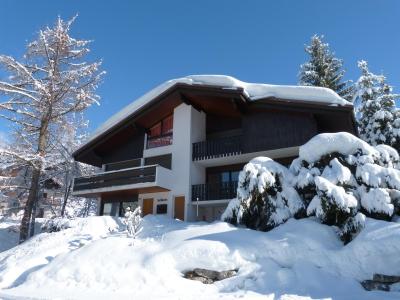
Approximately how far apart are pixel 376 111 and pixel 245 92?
1105 cm

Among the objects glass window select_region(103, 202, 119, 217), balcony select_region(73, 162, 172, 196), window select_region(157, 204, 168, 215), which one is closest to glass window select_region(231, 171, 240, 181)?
balcony select_region(73, 162, 172, 196)

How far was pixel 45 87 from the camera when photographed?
19969 millimetres

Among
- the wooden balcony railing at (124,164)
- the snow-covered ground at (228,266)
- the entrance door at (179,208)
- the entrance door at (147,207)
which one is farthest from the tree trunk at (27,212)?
the entrance door at (179,208)

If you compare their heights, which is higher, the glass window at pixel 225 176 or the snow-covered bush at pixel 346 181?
the glass window at pixel 225 176

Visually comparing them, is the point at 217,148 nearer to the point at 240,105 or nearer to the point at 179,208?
the point at 240,105

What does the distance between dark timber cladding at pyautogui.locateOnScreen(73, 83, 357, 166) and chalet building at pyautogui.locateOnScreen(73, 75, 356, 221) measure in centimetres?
5

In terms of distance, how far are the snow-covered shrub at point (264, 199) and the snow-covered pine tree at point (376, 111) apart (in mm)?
12101

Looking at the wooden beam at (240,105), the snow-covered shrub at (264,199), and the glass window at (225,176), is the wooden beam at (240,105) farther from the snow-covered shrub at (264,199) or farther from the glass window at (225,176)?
Result: the snow-covered shrub at (264,199)

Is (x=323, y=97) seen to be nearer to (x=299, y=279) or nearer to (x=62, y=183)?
(x=299, y=279)

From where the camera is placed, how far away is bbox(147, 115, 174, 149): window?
21.2 m

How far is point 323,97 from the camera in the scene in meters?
15.6

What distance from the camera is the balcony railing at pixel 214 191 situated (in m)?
17.4

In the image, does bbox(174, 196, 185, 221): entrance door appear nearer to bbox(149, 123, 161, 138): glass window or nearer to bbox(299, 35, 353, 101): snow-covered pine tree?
bbox(149, 123, 161, 138): glass window

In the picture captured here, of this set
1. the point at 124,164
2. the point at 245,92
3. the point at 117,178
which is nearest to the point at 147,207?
the point at 117,178
